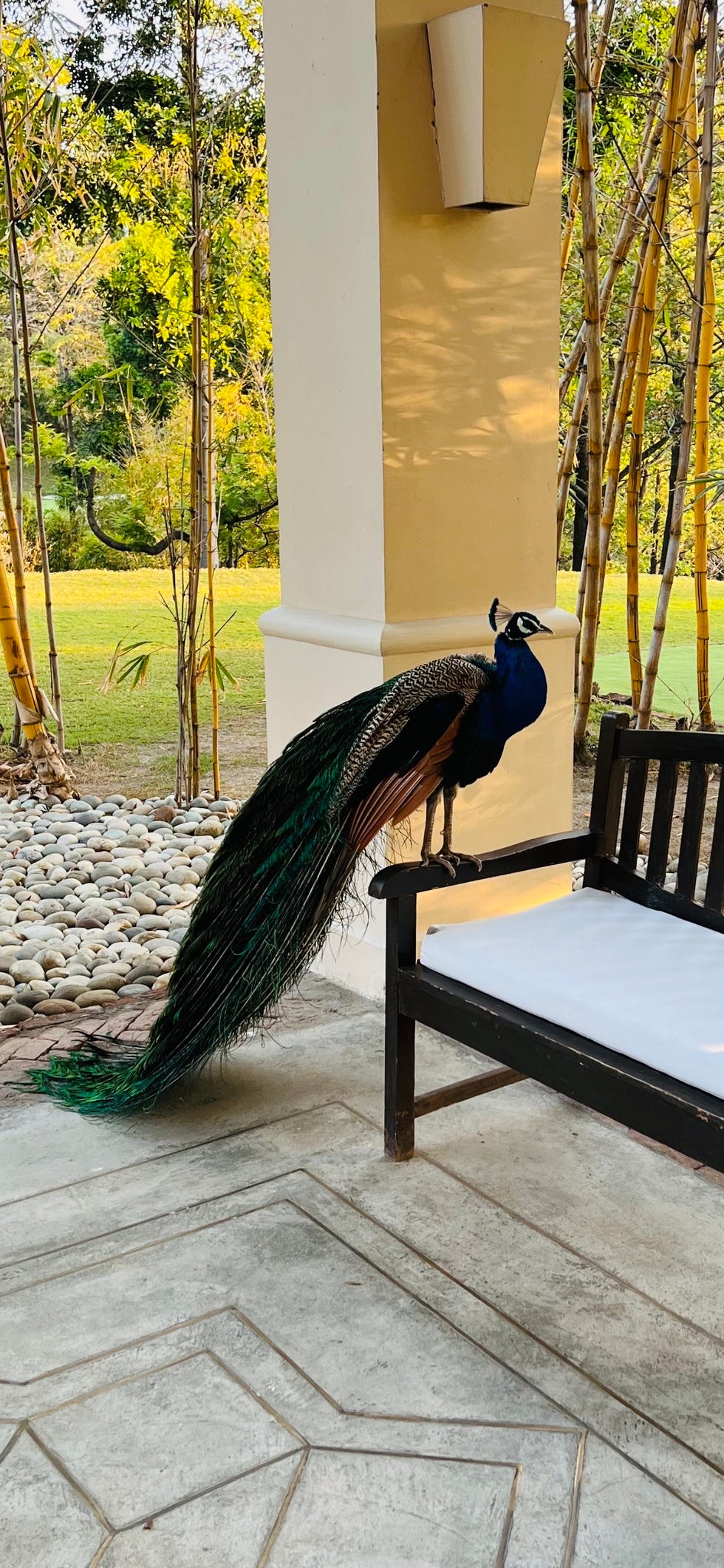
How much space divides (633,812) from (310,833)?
2.03 feet

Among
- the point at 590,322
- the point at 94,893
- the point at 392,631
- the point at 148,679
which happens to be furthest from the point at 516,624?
the point at 148,679

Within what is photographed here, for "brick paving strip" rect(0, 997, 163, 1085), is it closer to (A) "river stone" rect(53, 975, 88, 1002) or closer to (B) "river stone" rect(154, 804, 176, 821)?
(A) "river stone" rect(53, 975, 88, 1002)

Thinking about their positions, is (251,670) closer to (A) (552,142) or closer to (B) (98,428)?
(B) (98,428)

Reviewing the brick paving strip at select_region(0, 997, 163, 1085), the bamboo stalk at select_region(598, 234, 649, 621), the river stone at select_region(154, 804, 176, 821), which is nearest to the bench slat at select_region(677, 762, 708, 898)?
the brick paving strip at select_region(0, 997, 163, 1085)

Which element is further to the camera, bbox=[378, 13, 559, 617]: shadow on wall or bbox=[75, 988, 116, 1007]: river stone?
bbox=[75, 988, 116, 1007]: river stone

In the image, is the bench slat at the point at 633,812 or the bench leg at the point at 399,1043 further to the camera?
the bench slat at the point at 633,812


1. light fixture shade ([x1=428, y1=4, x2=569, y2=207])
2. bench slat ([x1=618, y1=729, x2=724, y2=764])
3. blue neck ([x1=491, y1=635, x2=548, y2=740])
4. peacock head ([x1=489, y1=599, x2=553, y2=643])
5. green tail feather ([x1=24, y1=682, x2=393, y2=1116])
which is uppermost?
light fixture shade ([x1=428, y1=4, x2=569, y2=207])

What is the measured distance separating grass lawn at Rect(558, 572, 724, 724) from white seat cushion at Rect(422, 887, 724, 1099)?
3.27 meters

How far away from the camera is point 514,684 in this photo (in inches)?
88.6

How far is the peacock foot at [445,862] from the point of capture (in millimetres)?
2312

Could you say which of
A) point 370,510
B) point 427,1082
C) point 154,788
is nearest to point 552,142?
point 370,510

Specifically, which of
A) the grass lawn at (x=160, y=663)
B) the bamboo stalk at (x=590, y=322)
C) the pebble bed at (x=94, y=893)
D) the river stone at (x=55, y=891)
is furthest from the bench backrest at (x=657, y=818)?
the grass lawn at (x=160, y=663)

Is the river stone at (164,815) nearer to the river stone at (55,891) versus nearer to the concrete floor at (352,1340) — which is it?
the river stone at (55,891)

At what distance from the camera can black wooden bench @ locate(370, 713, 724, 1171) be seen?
1.77 metres
